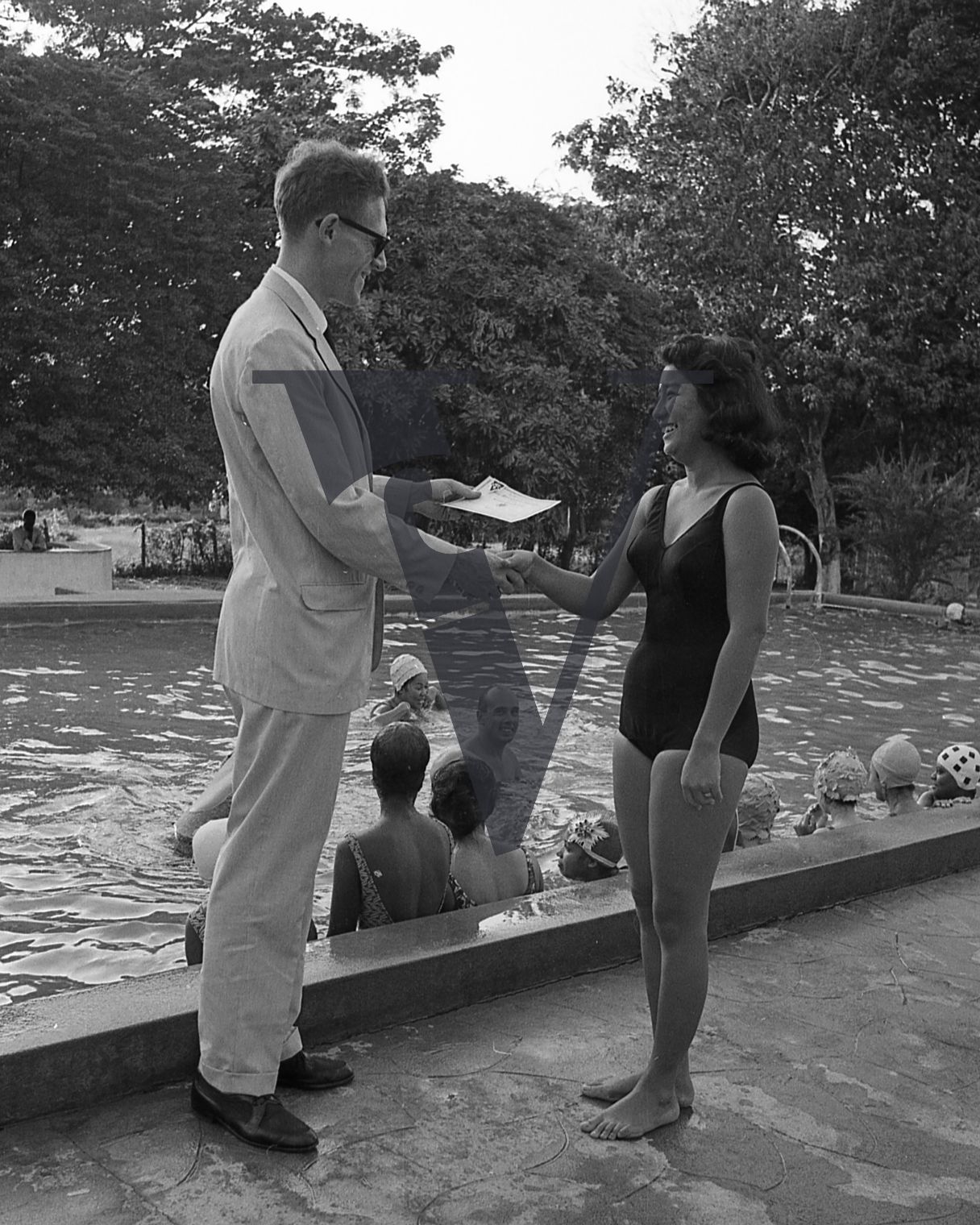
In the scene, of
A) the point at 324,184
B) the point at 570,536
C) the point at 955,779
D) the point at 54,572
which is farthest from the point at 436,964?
the point at 570,536

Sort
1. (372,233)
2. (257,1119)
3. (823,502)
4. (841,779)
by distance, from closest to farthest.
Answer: (257,1119) → (372,233) → (841,779) → (823,502)

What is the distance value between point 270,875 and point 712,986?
1771 mm

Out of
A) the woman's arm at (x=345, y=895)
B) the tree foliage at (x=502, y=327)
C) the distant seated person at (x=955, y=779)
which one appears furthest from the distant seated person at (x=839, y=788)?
the tree foliage at (x=502, y=327)

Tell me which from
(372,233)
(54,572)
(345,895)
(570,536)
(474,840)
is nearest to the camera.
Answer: (372,233)

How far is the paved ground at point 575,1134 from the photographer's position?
2.93 m

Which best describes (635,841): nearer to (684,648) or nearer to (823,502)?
(684,648)

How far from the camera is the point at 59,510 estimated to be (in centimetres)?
3259

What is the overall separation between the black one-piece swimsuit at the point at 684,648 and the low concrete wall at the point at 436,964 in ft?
3.57

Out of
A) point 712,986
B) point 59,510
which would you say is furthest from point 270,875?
point 59,510

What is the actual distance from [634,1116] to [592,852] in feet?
7.62

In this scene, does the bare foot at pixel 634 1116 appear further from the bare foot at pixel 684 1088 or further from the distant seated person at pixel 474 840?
the distant seated person at pixel 474 840

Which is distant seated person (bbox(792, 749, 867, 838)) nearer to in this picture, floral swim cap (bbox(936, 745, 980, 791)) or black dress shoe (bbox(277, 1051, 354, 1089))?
floral swim cap (bbox(936, 745, 980, 791))

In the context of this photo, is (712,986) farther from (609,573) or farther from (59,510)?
(59,510)

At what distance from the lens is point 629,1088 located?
3484mm
